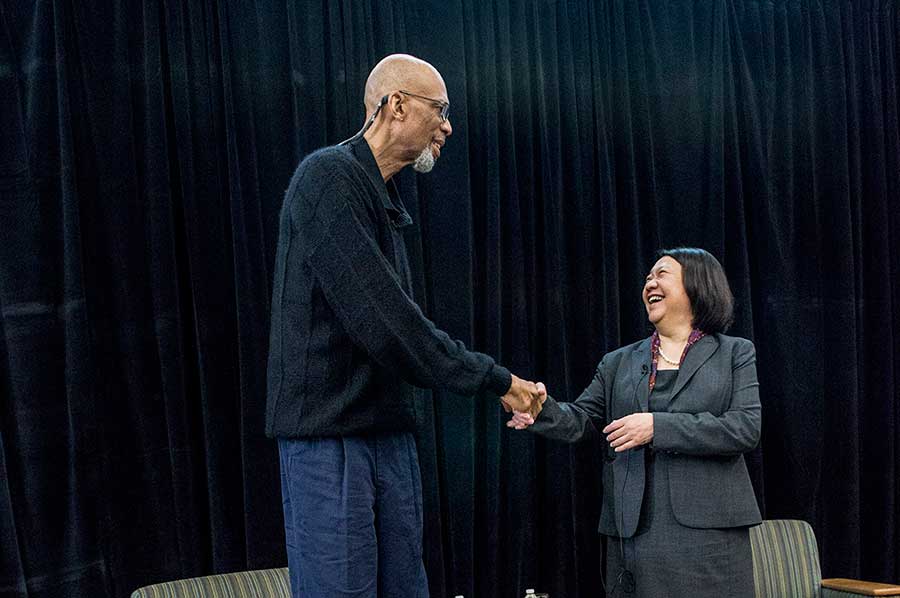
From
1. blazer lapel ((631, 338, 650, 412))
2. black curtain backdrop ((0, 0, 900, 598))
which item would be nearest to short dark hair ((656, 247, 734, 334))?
blazer lapel ((631, 338, 650, 412))

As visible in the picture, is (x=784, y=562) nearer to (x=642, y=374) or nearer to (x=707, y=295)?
(x=642, y=374)

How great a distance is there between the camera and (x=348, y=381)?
6.67 ft

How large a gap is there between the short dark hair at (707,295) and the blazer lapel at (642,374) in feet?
0.68

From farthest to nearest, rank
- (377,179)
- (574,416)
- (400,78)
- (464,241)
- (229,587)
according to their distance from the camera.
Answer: (464,241)
(574,416)
(229,587)
(400,78)
(377,179)

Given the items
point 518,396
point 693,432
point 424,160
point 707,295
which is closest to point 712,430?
point 693,432

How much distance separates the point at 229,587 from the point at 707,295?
6.19ft

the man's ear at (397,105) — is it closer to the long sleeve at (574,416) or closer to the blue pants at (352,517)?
the blue pants at (352,517)

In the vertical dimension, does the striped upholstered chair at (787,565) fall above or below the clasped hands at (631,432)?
below

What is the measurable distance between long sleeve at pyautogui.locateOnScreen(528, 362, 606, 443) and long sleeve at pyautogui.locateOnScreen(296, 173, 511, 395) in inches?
41.7

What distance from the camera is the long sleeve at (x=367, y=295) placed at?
2.00 m

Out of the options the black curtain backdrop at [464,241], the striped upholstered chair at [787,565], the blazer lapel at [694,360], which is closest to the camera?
the black curtain backdrop at [464,241]

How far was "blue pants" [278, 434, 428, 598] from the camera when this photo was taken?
1.98 m

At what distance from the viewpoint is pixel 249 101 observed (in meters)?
3.48

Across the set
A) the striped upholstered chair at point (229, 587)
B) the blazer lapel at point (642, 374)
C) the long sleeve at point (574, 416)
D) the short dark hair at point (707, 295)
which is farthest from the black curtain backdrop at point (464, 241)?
the short dark hair at point (707, 295)
